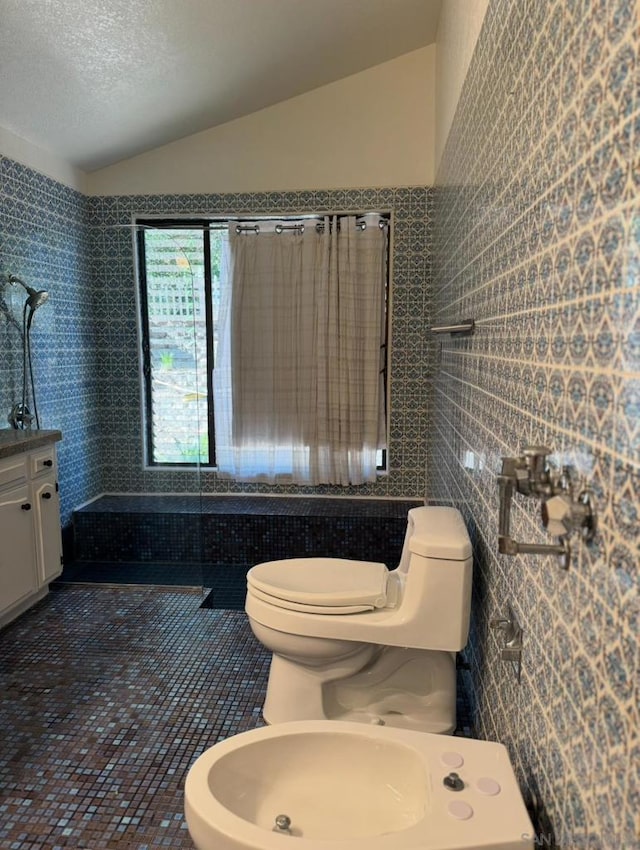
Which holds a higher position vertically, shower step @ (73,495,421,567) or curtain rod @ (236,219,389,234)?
curtain rod @ (236,219,389,234)

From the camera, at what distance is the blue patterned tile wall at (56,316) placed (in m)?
3.04

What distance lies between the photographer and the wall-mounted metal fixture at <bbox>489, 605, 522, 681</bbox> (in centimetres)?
122

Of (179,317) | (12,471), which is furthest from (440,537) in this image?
(179,317)

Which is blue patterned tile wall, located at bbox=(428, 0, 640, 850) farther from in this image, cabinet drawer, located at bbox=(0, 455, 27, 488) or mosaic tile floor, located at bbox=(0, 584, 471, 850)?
cabinet drawer, located at bbox=(0, 455, 27, 488)

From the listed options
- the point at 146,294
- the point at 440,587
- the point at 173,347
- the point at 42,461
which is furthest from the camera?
the point at 146,294

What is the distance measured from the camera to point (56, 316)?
11.3 feet

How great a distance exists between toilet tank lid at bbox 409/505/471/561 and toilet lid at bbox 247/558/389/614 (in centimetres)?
19

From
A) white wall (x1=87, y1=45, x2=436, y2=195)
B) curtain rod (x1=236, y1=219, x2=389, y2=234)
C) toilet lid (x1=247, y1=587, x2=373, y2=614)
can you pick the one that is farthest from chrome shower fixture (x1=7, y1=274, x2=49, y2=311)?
toilet lid (x1=247, y1=587, x2=373, y2=614)

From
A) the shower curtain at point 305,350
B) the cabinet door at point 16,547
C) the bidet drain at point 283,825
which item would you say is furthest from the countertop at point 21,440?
the bidet drain at point 283,825

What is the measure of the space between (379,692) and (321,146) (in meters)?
3.02

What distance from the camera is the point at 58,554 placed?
3078 mm

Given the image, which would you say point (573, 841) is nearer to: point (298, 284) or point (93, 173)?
point (298, 284)

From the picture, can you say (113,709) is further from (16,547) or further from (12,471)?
(12,471)

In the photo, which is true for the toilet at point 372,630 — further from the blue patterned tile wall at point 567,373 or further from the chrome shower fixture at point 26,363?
the chrome shower fixture at point 26,363
